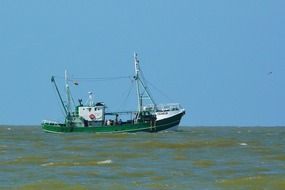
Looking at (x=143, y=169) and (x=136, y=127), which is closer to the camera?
(x=143, y=169)

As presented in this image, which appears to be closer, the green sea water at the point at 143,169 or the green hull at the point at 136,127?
the green sea water at the point at 143,169

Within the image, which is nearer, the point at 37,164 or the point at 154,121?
the point at 37,164

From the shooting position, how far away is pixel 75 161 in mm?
56531

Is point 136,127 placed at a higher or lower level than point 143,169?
higher

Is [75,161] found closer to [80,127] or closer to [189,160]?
[189,160]

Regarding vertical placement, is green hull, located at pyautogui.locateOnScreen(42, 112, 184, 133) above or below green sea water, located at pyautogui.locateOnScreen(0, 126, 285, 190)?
above

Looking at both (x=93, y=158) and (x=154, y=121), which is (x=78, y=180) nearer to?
(x=93, y=158)

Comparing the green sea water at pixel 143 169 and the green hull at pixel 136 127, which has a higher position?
the green hull at pixel 136 127

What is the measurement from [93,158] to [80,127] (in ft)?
197

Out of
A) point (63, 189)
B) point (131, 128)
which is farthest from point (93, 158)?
point (131, 128)

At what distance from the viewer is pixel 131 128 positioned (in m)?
116

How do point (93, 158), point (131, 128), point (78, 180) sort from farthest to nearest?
point (131, 128) < point (93, 158) < point (78, 180)

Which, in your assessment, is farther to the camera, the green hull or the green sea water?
the green hull

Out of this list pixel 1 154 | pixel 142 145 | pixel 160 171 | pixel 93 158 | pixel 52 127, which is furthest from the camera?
pixel 52 127
